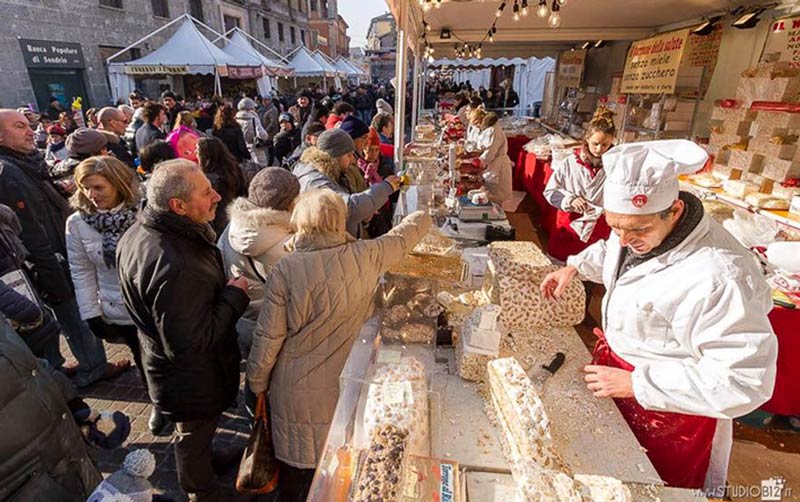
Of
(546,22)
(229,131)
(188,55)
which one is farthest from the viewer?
(188,55)

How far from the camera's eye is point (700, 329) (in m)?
1.26

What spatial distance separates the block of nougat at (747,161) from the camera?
14.5ft

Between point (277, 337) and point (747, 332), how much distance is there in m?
1.69

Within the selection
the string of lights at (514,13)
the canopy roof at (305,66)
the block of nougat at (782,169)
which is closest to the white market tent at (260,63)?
the canopy roof at (305,66)

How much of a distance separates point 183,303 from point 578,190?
329 cm

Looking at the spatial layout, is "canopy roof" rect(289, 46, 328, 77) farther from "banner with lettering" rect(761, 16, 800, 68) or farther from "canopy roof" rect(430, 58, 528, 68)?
"banner with lettering" rect(761, 16, 800, 68)

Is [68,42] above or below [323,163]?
above

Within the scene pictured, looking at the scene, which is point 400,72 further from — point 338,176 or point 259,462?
point 259,462

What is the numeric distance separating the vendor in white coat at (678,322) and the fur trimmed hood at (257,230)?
5.05ft

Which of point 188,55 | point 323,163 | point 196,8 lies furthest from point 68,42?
point 323,163

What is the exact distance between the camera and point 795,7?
4.54 meters

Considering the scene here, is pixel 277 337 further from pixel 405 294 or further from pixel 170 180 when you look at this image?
pixel 170 180

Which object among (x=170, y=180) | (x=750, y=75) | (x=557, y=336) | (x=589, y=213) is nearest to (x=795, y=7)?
(x=750, y=75)

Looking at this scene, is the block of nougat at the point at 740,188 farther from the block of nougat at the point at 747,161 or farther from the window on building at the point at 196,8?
the window on building at the point at 196,8
